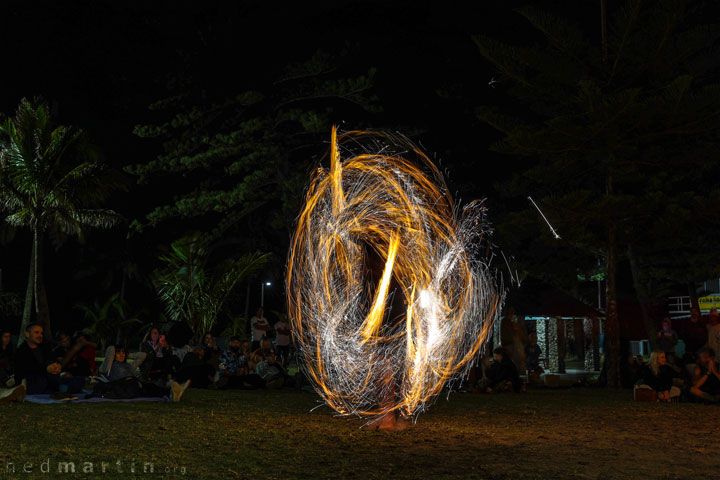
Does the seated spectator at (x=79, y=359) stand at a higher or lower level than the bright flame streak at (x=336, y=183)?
lower

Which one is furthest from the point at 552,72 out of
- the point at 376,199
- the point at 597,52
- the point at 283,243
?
the point at 283,243

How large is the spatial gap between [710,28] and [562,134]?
12.1 ft

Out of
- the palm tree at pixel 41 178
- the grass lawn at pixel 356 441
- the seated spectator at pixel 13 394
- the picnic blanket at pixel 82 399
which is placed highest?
the palm tree at pixel 41 178

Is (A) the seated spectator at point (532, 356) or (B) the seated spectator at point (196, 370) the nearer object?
(B) the seated spectator at point (196, 370)

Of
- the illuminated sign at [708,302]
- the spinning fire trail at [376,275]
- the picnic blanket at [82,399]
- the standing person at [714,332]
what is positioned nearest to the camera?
the spinning fire trail at [376,275]

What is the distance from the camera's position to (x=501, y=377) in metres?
15.3

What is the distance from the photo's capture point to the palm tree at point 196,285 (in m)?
22.8

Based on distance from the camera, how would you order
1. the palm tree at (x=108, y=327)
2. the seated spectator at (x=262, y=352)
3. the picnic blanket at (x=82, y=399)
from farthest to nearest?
1. the palm tree at (x=108, y=327)
2. the seated spectator at (x=262, y=352)
3. the picnic blanket at (x=82, y=399)

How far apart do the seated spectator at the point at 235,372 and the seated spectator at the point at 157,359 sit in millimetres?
965

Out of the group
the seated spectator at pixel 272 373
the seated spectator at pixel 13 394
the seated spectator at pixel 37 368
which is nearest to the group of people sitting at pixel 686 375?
the seated spectator at pixel 272 373

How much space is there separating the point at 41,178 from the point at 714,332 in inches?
700

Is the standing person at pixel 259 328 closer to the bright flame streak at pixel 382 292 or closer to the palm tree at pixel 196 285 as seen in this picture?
the palm tree at pixel 196 285

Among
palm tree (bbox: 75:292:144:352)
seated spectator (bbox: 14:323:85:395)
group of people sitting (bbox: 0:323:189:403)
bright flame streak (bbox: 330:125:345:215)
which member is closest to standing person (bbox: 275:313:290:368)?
group of people sitting (bbox: 0:323:189:403)

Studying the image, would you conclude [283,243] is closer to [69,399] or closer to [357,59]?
[357,59]
